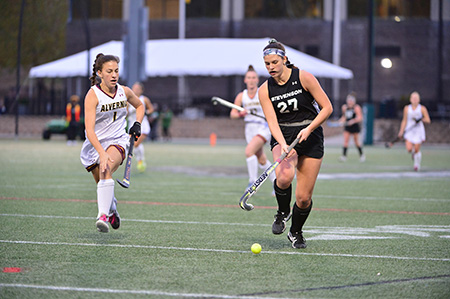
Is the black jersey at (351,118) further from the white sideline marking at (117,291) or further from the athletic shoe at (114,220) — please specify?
the white sideline marking at (117,291)

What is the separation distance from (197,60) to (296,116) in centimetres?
3102

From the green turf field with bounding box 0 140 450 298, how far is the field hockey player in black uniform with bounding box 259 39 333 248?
2.13 ft

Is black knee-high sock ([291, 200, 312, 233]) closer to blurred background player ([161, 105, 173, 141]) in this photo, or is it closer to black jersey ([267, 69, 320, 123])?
black jersey ([267, 69, 320, 123])

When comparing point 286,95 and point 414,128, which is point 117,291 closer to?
point 286,95

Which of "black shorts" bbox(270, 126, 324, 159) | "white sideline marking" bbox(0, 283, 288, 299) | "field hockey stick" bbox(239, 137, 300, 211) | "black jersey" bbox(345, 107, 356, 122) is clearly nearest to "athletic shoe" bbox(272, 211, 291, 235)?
"field hockey stick" bbox(239, 137, 300, 211)

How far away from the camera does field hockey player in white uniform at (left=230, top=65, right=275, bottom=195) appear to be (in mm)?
14047

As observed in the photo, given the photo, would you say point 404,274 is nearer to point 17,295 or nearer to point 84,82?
point 17,295

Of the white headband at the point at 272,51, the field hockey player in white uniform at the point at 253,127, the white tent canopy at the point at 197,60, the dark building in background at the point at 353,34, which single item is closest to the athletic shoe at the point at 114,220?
the white headband at the point at 272,51

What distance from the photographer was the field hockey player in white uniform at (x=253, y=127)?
1405 centimetres

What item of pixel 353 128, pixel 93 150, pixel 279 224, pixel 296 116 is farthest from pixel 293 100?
pixel 353 128

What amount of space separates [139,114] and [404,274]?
13.3ft

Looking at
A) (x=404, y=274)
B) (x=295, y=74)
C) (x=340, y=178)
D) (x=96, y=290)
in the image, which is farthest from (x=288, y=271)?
(x=340, y=178)

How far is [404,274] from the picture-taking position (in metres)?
6.82

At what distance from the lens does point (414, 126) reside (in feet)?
69.1
